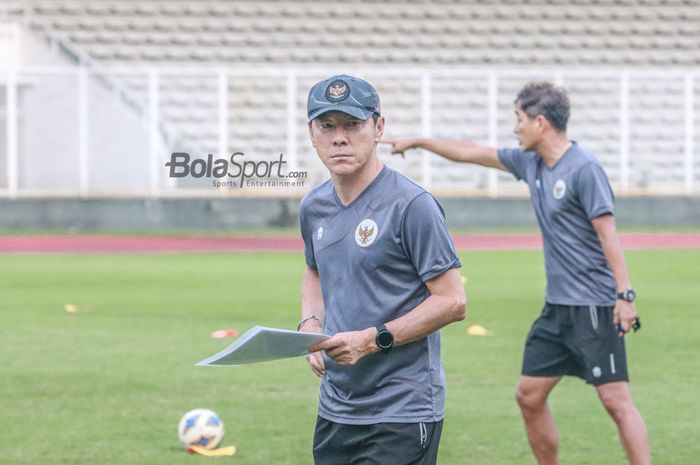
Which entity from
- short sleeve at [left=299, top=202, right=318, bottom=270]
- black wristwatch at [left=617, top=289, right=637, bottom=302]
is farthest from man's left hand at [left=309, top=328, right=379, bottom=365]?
black wristwatch at [left=617, top=289, right=637, bottom=302]

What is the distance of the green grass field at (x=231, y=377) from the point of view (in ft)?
25.7

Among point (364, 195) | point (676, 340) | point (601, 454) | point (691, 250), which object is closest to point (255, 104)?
point (691, 250)

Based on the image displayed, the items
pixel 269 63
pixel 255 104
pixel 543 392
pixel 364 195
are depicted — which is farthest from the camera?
pixel 269 63

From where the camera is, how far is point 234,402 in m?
9.16

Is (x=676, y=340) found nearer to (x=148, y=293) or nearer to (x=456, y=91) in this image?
(x=148, y=293)

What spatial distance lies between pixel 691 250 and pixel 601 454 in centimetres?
1512

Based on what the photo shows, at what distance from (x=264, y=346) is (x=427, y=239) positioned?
632mm

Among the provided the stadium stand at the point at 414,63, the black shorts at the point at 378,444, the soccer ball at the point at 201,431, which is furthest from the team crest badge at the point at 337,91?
the stadium stand at the point at 414,63

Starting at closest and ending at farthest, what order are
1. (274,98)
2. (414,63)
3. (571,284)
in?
(571,284) < (274,98) < (414,63)

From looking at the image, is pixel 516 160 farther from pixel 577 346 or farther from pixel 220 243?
pixel 220 243

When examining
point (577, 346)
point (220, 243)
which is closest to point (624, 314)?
point (577, 346)

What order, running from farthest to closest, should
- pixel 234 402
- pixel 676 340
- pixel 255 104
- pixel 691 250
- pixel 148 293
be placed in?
pixel 255 104 < pixel 691 250 < pixel 148 293 < pixel 676 340 < pixel 234 402

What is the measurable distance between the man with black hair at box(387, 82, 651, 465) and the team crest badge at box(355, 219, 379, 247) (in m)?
2.46

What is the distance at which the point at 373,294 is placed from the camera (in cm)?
448
